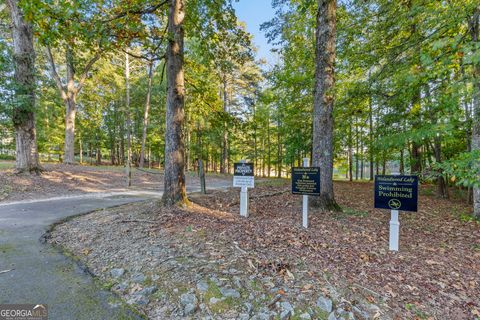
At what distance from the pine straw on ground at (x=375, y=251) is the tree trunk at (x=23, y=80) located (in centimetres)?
892

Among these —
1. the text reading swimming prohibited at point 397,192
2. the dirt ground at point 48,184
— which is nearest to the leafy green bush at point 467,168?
the text reading swimming prohibited at point 397,192

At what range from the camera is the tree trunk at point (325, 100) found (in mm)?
5750

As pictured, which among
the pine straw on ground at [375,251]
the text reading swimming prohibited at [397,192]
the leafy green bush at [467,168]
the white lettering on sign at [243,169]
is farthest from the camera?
the white lettering on sign at [243,169]

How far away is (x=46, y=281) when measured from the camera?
9.52 ft

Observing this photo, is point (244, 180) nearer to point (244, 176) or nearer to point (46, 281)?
point (244, 176)

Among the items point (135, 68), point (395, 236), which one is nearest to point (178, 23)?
point (395, 236)

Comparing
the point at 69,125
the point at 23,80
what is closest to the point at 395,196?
the point at 23,80

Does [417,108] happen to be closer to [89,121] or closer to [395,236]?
[395,236]

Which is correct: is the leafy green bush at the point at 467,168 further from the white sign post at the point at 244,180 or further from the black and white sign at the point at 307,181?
the white sign post at the point at 244,180

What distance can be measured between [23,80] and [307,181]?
1176 cm

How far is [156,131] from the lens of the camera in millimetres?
24625

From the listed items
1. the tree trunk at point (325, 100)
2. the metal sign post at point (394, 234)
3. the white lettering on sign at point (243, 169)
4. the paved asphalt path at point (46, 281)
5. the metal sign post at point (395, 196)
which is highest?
the tree trunk at point (325, 100)

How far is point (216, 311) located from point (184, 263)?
0.93m

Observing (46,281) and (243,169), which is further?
(243,169)
